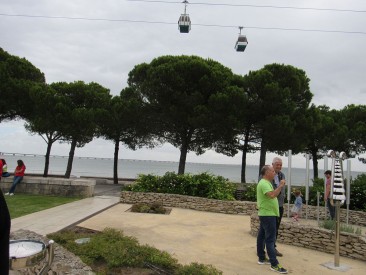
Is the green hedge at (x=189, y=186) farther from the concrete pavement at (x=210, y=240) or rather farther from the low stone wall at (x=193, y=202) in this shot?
the concrete pavement at (x=210, y=240)

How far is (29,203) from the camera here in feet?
35.6

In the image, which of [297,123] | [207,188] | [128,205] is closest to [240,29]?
[207,188]

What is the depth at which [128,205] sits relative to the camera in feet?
40.3

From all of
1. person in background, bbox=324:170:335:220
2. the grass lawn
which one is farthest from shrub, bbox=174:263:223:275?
the grass lawn

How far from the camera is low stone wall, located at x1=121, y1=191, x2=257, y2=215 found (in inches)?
458

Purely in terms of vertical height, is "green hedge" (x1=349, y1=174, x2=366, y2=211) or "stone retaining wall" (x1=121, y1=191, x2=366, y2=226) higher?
"green hedge" (x1=349, y1=174, x2=366, y2=211)

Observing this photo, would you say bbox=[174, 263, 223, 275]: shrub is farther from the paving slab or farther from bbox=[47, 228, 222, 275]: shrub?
the paving slab

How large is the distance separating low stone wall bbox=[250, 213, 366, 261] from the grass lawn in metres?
6.46

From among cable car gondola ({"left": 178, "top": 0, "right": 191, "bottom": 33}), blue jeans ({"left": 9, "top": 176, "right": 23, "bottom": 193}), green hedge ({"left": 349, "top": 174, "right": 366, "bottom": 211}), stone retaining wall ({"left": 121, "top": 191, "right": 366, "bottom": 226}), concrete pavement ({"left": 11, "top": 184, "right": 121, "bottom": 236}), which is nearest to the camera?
concrete pavement ({"left": 11, "top": 184, "right": 121, "bottom": 236})

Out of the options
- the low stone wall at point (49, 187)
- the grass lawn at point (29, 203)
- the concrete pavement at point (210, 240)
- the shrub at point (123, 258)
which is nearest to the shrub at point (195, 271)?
the shrub at point (123, 258)

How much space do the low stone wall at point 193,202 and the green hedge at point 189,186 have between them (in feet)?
1.53

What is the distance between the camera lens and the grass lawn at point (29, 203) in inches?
370

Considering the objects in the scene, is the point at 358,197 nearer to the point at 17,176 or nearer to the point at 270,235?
the point at 270,235

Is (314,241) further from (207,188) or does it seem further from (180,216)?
(207,188)
